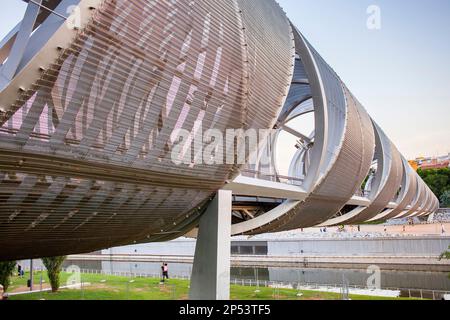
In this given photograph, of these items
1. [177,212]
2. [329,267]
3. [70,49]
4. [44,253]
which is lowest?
[329,267]

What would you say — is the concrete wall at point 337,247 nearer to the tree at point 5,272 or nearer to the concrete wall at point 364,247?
the concrete wall at point 364,247

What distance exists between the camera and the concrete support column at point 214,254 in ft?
28.4

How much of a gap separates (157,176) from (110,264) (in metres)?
28.7

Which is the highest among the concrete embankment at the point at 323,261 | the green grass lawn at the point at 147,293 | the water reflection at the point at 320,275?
the green grass lawn at the point at 147,293

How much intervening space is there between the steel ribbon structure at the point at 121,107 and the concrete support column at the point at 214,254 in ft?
0.96

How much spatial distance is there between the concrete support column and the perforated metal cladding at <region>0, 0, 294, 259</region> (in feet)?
1.62

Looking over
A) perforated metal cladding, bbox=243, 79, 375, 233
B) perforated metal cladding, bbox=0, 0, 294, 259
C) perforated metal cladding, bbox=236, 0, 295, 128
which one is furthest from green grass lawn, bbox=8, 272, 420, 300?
perforated metal cladding, bbox=236, 0, 295, 128

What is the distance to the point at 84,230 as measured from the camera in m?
7.14

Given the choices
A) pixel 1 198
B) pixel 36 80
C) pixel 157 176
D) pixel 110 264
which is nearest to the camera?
pixel 36 80

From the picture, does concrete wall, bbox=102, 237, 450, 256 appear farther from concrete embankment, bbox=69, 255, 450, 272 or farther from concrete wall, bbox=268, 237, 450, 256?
concrete embankment, bbox=69, 255, 450, 272

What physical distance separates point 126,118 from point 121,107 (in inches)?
7.7

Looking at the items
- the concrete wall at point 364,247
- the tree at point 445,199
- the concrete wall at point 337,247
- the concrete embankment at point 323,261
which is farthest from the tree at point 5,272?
the tree at point 445,199
